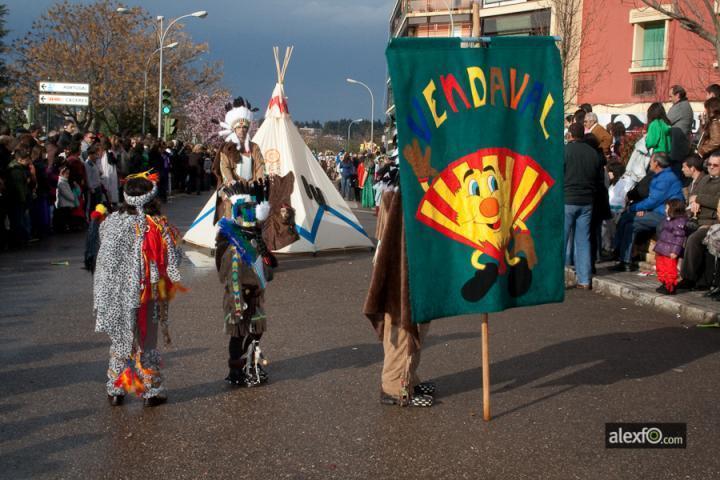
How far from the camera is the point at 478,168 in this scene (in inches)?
213

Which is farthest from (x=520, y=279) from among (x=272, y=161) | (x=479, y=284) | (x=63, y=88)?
(x=63, y=88)

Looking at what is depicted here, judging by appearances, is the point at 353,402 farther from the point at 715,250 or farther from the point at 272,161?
the point at 272,161

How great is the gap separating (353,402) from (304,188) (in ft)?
29.1

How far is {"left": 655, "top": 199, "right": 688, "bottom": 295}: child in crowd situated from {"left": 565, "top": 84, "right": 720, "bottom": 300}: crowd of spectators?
0.04 ft

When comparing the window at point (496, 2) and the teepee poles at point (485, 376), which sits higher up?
the window at point (496, 2)

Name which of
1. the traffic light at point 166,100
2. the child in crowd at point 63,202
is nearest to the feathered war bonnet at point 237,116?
the child in crowd at point 63,202

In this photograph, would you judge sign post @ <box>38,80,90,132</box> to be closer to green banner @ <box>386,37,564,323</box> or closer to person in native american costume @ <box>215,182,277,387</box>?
person in native american costume @ <box>215,182,277,387</box>

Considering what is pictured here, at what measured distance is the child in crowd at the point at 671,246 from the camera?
1007 cm

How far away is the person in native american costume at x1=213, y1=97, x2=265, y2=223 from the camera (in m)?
11.5

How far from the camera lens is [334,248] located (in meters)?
14.5

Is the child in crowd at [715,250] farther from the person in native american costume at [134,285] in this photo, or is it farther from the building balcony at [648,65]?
the building balcony at [648,65]

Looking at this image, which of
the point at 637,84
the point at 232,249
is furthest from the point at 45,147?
the point at 637,84

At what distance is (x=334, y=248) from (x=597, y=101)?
25488mm

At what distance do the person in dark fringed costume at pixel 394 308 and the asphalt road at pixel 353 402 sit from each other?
17 cm
